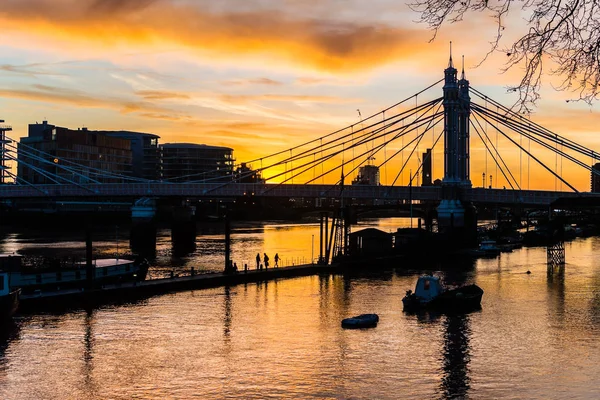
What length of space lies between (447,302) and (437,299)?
849mm

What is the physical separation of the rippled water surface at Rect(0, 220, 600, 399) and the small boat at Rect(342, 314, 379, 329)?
75cm

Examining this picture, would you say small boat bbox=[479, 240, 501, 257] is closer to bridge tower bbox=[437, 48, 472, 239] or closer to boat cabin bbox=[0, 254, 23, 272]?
bridge tower bbox=[437, 48, 472, 239]

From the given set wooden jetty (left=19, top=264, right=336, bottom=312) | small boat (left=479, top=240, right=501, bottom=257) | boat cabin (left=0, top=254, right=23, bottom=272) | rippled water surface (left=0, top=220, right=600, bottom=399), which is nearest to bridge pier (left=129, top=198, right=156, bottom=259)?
wooden jetty (left=19, top=264, right=336, bottom=312)

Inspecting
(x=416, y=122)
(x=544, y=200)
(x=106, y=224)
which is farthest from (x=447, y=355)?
(x=106, y=224)

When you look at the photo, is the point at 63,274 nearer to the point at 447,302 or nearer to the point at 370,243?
the point at 447,302

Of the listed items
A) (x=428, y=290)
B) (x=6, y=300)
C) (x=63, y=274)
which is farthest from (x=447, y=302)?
(x=6, y=300)

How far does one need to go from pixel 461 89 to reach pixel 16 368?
369 feet

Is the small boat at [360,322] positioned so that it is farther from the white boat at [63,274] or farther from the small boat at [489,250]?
the small boat at [489,250]

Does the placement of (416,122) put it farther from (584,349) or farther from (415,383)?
(415,383)

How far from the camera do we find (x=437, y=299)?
62250 mm

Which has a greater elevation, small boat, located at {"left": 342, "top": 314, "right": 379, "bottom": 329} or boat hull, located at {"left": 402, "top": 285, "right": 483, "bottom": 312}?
boat hull, located at {"left": 402, "top": 285, "right": 483, "bottom": 312}

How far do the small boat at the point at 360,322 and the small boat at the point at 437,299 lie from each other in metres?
7.71

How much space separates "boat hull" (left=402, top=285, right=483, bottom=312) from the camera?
202 feet

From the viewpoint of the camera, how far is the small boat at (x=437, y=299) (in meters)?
61.7
